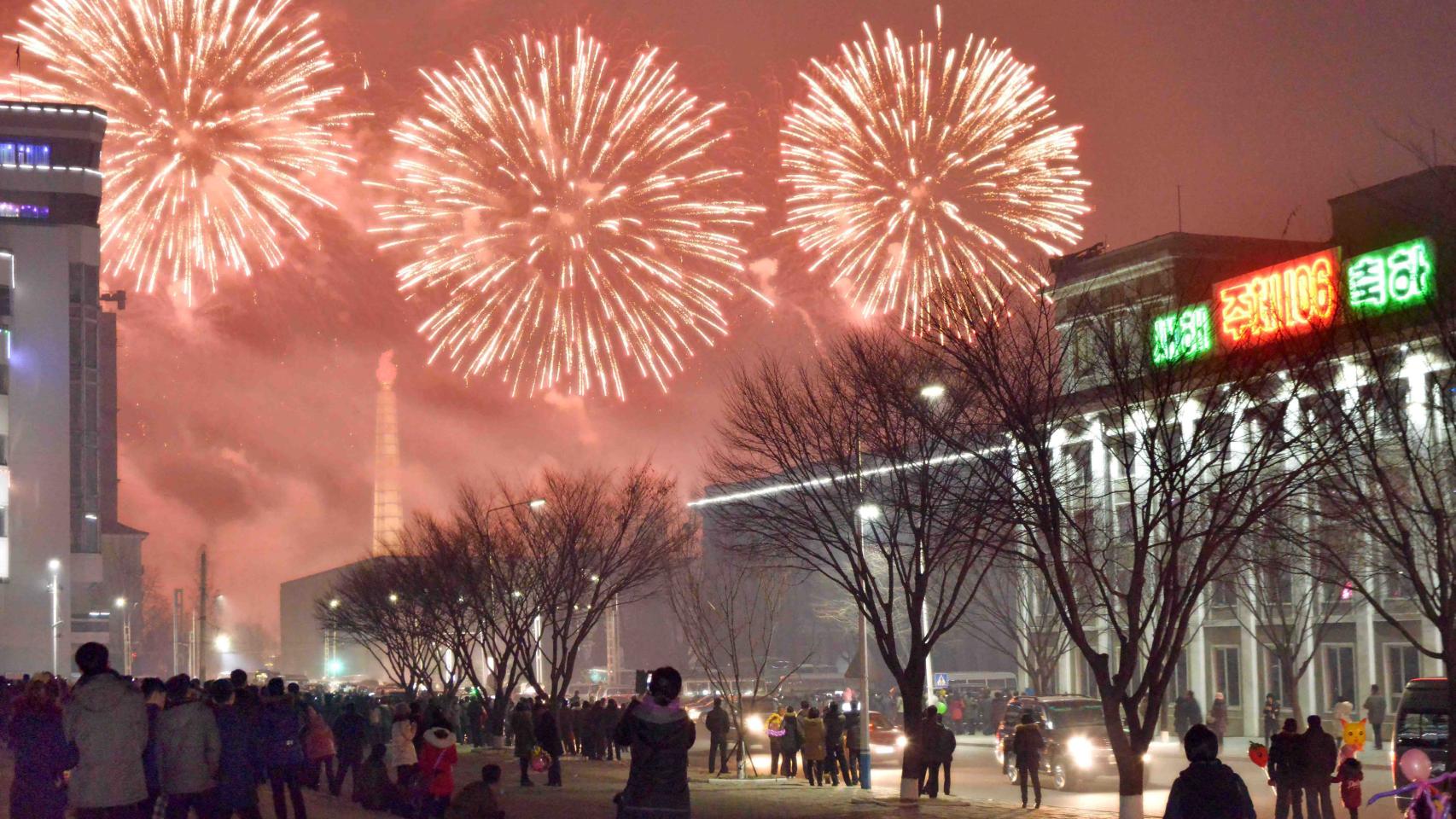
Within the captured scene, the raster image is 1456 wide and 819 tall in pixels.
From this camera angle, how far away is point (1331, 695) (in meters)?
51.4

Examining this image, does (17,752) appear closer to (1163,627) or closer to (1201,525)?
(1163,627)

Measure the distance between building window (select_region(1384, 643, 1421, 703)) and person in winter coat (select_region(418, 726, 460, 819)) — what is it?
37.3 metres

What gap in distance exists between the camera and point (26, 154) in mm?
82375

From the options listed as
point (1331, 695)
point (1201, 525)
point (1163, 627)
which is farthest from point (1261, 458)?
point (1331, 695)

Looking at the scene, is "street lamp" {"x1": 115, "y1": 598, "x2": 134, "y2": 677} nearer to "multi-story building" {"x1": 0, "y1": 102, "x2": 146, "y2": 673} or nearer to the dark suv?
"multi-story building" {"x1": 0, "y1": 102, "x2": 146, "y2": 673}

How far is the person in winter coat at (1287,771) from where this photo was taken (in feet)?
68.5

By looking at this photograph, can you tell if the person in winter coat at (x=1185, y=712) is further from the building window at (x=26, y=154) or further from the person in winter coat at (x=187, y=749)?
the building window at (x=26, y=154)

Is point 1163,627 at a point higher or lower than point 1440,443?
lower

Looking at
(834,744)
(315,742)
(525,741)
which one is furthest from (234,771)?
(834,744)

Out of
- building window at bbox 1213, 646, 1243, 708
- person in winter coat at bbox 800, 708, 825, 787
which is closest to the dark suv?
person in winter coat at bbox 800, 708, 825, 787

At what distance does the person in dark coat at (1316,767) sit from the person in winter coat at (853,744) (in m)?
11.3

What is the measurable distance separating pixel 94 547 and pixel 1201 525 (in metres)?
62.8

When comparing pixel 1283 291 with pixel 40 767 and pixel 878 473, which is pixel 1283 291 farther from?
pixel 40 767

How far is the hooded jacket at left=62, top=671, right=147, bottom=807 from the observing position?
10219 millimetres
